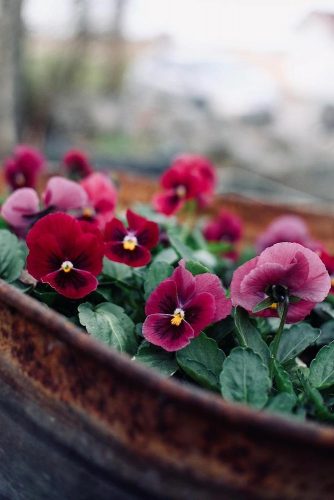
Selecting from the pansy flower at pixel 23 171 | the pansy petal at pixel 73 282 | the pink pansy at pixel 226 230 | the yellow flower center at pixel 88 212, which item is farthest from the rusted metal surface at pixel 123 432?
the pink pansy at pixel 226 230

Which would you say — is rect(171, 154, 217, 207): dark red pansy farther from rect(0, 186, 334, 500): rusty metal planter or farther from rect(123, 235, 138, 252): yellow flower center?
rect(0, 186, 334, 500): rusty metal planter

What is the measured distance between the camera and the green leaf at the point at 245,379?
66 centimetres

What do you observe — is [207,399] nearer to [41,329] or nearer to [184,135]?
[41,329]

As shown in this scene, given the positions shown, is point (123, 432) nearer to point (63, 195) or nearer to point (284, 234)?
point (63, 195)

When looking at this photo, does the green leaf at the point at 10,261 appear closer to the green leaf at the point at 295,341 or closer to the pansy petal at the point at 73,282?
the pansy petal at the point at 73,282

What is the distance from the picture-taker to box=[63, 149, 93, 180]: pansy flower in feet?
4.01

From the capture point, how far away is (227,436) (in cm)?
54

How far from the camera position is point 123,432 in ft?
1.93

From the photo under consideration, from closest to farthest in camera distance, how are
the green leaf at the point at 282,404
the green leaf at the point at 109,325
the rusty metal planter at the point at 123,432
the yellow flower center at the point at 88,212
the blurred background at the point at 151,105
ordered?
the rusty metal planter at the point at 123,432, the green leaf at the point at 282,404, the green leaf at the point at 109,325, the yellow flower center at the point at 88,212, the blurred background at the point at 151,105

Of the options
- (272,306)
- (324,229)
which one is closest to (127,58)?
(324,229)

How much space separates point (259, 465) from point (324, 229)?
3.37 feet

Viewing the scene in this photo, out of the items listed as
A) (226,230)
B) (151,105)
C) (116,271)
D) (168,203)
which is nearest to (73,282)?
(116,271)

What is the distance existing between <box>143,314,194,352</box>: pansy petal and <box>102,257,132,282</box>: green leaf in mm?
155

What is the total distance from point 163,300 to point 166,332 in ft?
0.13
